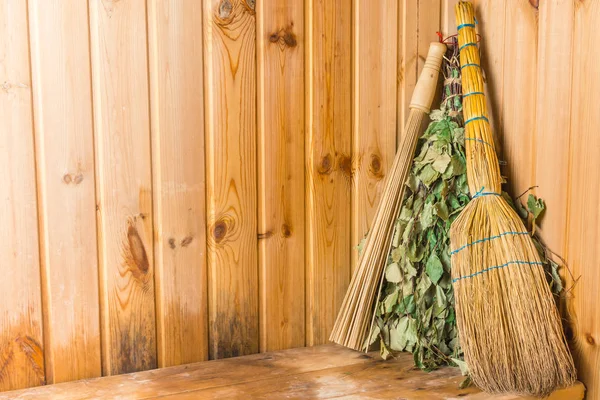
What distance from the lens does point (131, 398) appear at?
1159 millimetres

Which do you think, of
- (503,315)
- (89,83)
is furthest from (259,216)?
(503,315)

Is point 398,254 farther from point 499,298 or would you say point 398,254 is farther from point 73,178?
point 73,178

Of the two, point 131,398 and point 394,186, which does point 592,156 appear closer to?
point 394,186

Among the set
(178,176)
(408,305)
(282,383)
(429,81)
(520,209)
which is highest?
(429,81)

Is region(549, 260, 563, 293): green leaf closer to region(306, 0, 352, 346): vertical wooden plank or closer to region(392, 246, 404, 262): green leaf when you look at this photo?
region(392, 246, 404, 262): green leaf

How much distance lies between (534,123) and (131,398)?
1114mm

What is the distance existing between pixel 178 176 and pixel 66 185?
0.24 metres

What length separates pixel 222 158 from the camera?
1355 millimetres

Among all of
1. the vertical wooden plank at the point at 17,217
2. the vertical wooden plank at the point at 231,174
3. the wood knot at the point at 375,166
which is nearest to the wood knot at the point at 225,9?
the vertical wooden plank at the point at 231,174

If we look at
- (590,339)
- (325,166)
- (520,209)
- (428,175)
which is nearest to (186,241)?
(325,166)

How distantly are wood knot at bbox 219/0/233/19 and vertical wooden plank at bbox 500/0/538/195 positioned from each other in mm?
698

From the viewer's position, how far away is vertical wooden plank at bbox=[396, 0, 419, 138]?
5.01 feet

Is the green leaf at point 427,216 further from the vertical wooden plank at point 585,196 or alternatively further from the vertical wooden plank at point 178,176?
the vertical wooden plank at point 178,176

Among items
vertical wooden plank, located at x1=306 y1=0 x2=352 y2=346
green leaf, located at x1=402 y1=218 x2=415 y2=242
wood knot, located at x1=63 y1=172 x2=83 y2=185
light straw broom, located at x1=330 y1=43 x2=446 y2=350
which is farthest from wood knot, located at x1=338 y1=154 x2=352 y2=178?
wood knot, located at x1=63 y1=172 x2=83 y2=185
